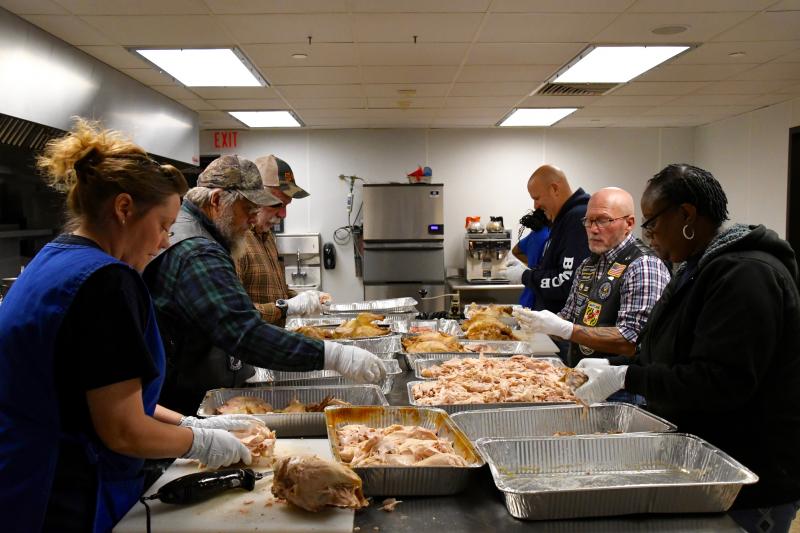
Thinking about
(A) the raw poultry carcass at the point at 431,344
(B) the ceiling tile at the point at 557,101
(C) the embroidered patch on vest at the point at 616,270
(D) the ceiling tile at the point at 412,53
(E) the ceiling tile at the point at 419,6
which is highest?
(E) the ceiling tile at the point at 419,6

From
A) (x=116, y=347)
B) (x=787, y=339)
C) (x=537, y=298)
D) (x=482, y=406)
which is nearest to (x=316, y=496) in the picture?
(x=116, y=347)

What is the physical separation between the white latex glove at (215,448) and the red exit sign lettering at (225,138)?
6919 millimetres

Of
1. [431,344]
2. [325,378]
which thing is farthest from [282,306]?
[325,378]

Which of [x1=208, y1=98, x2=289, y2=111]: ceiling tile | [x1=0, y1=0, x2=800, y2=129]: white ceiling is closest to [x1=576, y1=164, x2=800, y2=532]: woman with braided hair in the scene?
[x1=0, y1=0, x2=800, y2=129]: white ceiling

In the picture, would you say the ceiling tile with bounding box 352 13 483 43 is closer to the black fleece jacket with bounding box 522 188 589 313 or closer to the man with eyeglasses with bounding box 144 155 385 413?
the black fleece jacket with bounding box 522 188 589 313

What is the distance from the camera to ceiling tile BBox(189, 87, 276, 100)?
5.54 meters

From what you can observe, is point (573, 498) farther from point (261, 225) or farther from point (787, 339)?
point (261, 225)

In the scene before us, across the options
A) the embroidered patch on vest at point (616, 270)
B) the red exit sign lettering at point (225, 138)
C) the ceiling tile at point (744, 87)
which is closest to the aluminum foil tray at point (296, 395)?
the embroidered patch on vest at point (616, 270)

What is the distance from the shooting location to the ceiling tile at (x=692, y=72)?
5.02 meters

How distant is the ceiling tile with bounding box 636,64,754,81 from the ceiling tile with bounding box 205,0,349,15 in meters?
2.90

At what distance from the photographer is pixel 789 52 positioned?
15.4 ft

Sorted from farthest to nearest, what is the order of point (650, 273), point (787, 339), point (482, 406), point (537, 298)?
point (537, 298)
point (650, 273)
point (482, 406)
point (787, 339)

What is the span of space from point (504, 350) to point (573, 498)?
1778 mm

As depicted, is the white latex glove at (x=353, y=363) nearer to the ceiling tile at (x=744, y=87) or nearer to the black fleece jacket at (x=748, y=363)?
the black fleece jacket at (x=748, y=363)
